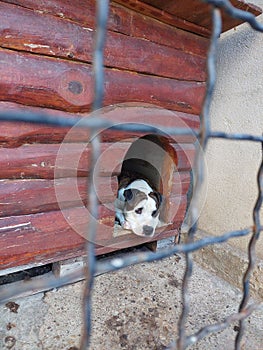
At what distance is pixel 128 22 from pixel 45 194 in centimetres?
83

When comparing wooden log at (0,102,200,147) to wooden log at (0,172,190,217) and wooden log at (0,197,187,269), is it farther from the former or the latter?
wooden log at (0,197,187,269)

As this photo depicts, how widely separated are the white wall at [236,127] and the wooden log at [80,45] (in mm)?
224

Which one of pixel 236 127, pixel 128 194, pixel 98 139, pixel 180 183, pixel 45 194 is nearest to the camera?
pixel 98 139

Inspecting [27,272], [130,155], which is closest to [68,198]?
[27,272]

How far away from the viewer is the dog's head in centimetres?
159

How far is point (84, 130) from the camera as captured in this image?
1179 mm

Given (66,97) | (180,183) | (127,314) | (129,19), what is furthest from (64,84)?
(127,314)

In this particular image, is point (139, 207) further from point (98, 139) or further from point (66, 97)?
point (98, 139)

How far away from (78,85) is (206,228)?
1.15 meters

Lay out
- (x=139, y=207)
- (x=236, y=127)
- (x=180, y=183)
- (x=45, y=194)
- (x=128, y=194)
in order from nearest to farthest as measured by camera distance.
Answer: (x=45, y=194), (x=236, y=127), (x=180, y=183), (x=139, y=207), (x=128, y=194)

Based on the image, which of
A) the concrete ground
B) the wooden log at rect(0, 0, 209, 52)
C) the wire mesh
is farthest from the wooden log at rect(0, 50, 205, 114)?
the concrete ground

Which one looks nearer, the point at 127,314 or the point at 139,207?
the point at 127,314

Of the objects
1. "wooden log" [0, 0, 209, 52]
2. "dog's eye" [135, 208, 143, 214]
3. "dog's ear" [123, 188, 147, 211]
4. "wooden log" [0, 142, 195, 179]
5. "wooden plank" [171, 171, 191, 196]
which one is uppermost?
Answer: "wooden log" [0, 0, 209, 52]

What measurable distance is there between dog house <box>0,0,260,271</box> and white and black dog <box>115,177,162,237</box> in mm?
127
